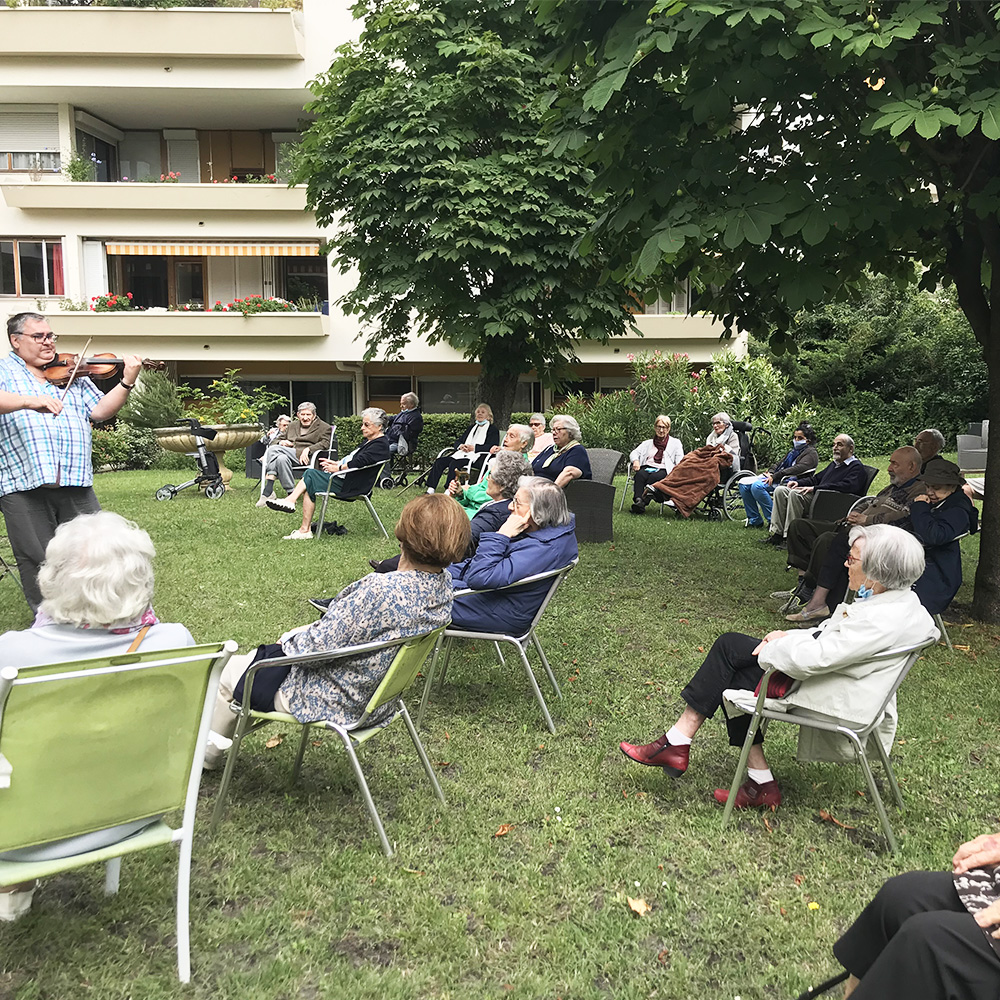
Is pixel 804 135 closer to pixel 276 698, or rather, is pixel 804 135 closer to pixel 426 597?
pixel 426 597

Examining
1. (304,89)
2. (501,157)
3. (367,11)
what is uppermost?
(304,89)

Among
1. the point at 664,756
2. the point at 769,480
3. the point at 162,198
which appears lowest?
the point at 664,756

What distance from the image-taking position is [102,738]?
2230 millimetres

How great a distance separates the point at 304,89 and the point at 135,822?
24.2m

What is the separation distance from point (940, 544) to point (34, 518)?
5.41m

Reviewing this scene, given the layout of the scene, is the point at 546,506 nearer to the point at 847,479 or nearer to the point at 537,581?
the point at 537,581

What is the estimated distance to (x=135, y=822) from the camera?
241 centimetres

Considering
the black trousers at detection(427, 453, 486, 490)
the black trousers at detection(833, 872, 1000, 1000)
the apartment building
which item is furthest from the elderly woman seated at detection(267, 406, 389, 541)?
the apartment building

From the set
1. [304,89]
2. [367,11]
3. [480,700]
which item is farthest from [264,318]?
[480,700]

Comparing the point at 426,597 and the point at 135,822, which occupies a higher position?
the point at 426,597

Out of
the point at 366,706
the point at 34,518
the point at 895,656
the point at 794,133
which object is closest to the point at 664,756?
the point at 895,656

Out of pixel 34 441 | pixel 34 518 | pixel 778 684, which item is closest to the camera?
pixel 778 684

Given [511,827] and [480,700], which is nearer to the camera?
[511,827]

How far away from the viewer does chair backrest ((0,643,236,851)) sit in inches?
82.7
